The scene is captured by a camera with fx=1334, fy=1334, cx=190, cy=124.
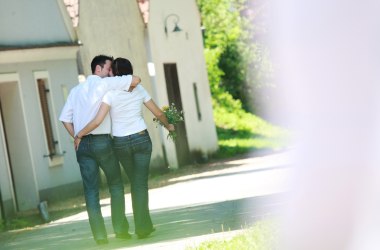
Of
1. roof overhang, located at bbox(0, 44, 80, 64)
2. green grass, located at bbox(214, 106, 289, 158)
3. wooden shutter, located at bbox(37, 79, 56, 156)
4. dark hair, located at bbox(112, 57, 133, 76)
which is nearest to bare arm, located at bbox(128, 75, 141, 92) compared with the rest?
dark hair, located at bbox(112, 57, 133, 76)

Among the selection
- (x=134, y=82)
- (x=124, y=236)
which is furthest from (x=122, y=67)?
(x=124, y=236)

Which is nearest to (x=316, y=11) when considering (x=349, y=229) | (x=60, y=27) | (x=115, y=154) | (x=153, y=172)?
(x=115, y=154)

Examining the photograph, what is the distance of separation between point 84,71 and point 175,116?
13906mm

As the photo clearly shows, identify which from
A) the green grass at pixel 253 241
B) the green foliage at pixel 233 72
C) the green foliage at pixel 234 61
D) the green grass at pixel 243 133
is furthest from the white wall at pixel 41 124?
the green foliage at pixel 234 61

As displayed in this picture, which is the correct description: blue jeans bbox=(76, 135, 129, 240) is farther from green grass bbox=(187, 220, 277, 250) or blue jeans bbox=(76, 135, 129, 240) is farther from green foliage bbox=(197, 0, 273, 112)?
green foliage bbox=(197, 0, 273, 112)

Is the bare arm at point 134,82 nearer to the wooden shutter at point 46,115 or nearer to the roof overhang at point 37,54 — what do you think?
the roof overhang at point 37,54

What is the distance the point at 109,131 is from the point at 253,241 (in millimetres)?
3713

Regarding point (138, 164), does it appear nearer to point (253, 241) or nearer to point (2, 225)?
point (253, 241)

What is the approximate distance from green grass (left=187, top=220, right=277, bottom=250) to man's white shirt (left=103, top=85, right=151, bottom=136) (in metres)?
2.61

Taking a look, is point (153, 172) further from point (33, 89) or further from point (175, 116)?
point (175, 116)

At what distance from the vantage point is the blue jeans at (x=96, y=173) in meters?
13.3

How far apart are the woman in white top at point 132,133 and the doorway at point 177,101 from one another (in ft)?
63.7

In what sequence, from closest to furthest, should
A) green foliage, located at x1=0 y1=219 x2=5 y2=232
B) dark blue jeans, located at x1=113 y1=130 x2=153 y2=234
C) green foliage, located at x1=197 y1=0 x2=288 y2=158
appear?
dark blue jeans, located at x1=113 y1=130 x2=153 y2=234
green foliage, located at x1=0 y1=219 x2=5 y2=232
green foliage, located at x1=197 y1=0 x2=288 y2=158

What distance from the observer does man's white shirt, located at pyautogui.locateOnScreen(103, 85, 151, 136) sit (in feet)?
43.5
